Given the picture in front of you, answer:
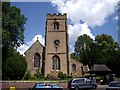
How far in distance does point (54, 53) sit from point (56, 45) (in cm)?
192

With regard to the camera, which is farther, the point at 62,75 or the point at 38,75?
the point at 38,75

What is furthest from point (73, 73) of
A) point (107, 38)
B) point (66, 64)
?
point (107, 38)

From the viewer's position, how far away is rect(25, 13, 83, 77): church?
67.2m

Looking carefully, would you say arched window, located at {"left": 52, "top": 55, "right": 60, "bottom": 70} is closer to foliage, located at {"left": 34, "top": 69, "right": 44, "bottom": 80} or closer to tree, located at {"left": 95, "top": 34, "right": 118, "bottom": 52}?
foliage, located at {"left": 34, "top": 69, "right": 44, "bottom": 80}

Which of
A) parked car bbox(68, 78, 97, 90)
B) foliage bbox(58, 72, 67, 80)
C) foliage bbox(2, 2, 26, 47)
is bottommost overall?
parked car bbox(68, 78, 97, 90)

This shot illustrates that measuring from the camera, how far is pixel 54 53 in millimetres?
68312

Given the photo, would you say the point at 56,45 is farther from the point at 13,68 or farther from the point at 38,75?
the point at 13,68

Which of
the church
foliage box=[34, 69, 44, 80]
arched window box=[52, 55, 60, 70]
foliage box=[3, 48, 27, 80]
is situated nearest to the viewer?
foliage box=[3, 48, 27, 80]

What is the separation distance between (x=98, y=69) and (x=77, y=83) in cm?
1178

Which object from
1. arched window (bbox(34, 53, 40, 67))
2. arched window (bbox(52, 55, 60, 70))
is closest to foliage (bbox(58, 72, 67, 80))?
arched window (bbox(52, 55, 60, 70))

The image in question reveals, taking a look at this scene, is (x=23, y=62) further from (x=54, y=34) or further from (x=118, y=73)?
(x=118, y=73)

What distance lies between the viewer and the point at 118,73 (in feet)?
211

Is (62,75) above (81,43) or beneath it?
beneath

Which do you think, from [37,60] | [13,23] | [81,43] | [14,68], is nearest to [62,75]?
[37,60]
